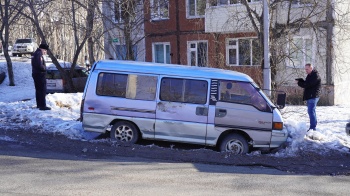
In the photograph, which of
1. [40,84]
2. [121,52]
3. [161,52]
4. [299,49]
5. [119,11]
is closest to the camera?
[40,84]

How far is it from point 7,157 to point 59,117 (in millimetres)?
3985

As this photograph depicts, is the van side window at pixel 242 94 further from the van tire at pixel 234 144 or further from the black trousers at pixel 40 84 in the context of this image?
the black trousers at pixel 40 84

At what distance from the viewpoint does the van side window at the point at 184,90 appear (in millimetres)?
9438

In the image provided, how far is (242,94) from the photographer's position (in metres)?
9.41

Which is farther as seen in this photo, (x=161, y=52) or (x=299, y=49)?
(x=161, y=52)

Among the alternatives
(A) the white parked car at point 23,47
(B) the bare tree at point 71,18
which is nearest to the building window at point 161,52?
(B) the bare tree at point 71,18

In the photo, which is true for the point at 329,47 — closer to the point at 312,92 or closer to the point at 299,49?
the point at 299,49

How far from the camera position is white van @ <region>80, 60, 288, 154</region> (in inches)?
367

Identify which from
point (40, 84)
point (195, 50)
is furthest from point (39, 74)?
point (195, 50)

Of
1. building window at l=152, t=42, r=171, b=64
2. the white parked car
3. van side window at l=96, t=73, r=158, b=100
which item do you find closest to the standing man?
van side window at l=96, t=73, r=158, b=100

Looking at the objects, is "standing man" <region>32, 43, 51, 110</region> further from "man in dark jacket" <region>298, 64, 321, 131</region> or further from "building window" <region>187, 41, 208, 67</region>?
"building window" <region>187, 41, 208, 67</region>

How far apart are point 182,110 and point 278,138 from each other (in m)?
2.06

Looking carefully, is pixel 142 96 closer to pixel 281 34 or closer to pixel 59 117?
pixel 59 117

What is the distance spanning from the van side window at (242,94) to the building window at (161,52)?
1680cm
